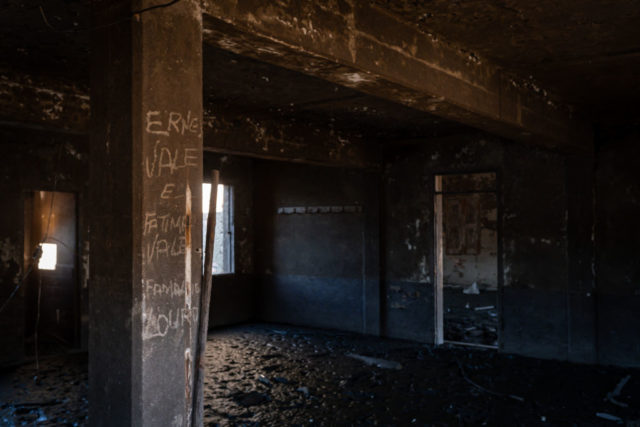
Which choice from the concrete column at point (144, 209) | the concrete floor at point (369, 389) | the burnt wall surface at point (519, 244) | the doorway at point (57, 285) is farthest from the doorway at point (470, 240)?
the concrete column at point (144, 209)

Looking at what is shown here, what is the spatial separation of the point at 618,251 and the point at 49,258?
773cm

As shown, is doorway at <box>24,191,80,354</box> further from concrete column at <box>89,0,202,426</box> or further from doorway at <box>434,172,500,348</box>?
doorway at <box>434,172,500,348</box>

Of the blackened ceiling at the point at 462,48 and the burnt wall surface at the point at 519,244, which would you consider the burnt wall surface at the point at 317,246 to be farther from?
the blackened ceiling at the point at 462,48

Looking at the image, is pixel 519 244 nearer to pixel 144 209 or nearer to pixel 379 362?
pixel 379 362

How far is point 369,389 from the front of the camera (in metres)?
5.41

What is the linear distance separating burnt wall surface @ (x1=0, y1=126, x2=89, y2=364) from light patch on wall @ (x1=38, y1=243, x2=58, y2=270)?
1.00 m

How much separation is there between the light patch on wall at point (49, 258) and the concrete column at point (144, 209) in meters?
5.98

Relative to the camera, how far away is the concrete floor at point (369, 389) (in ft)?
15.1

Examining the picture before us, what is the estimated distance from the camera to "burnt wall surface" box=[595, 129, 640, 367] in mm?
6172

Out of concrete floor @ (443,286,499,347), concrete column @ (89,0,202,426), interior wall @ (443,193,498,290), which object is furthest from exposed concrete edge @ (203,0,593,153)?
interior wall @ (443,193,498,290)

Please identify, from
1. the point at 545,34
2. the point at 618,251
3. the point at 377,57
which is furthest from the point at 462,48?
the point at 618,251

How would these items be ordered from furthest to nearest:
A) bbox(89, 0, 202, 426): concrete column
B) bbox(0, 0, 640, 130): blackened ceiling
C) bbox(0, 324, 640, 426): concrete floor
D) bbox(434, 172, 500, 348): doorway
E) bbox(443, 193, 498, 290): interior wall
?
1. bbox(443, 193, 498, 290): interior wall
2. bbox(434, 172, 500, 348): doorway
3. bbox(0, 324, 640, 426): concrete floor
4. bbox(0, 0, 640, 130): blackened ceiling
5. bbox(89, 0, 202, 426): concrete column

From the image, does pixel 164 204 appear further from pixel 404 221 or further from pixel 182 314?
pixel 404 221

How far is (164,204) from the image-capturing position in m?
2.04
